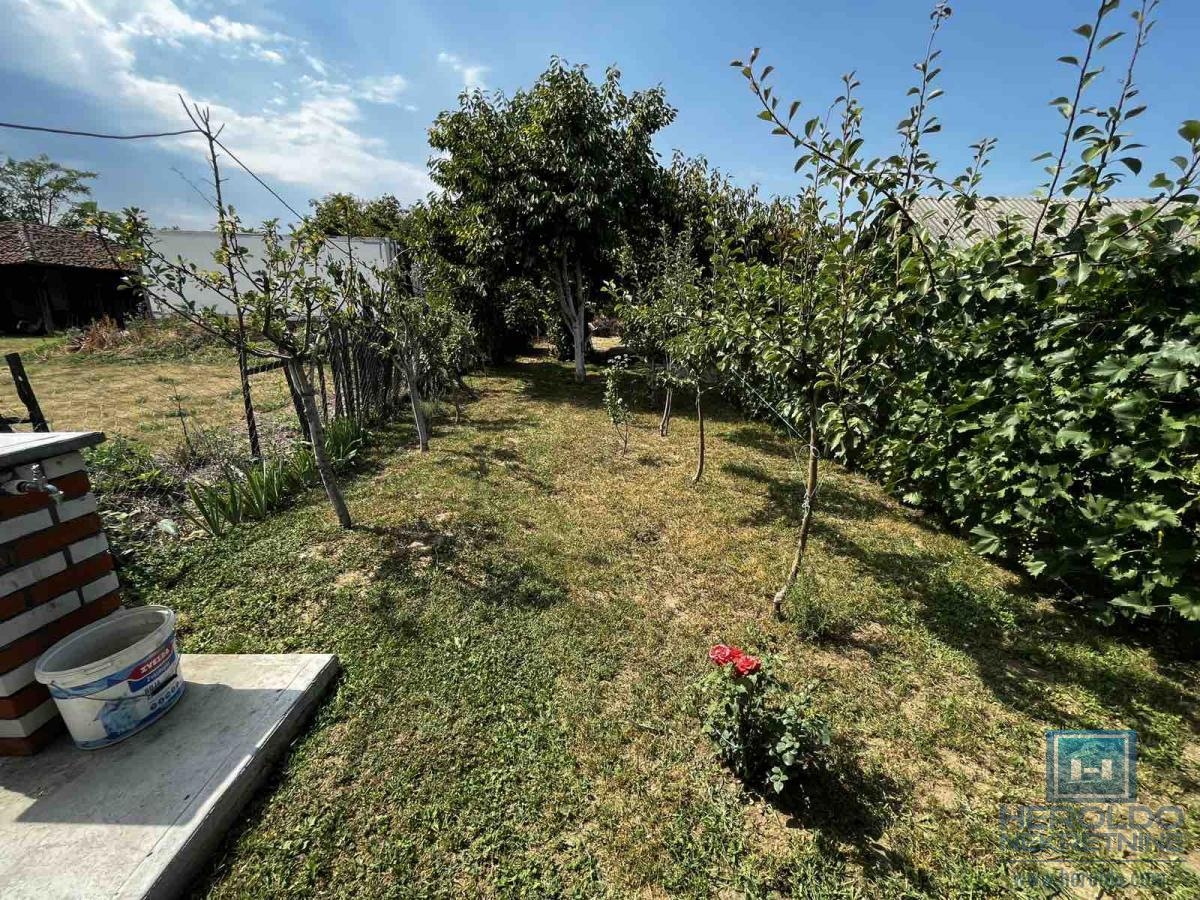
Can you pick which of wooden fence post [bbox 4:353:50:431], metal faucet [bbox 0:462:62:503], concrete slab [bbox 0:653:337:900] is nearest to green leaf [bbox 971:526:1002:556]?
concrete slab [bbox 0:653:337:900]

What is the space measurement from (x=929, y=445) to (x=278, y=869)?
5.14 m

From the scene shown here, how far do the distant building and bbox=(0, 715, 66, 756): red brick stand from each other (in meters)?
24.0

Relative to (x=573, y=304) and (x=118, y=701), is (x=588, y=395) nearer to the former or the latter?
(x=573, y=304)

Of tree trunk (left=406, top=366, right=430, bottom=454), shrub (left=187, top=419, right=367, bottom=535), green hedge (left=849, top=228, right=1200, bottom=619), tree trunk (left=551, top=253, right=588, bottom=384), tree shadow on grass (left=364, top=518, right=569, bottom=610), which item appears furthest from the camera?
tree trunk (left=551, top=253, right=588, bottom=384)

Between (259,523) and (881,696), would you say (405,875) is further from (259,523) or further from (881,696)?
(259,523)

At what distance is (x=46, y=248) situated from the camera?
20.2m

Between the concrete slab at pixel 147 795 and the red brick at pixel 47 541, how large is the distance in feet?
2.84

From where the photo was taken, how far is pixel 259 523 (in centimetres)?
453

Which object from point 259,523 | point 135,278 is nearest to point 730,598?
point 259,523

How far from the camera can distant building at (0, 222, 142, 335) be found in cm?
1959
